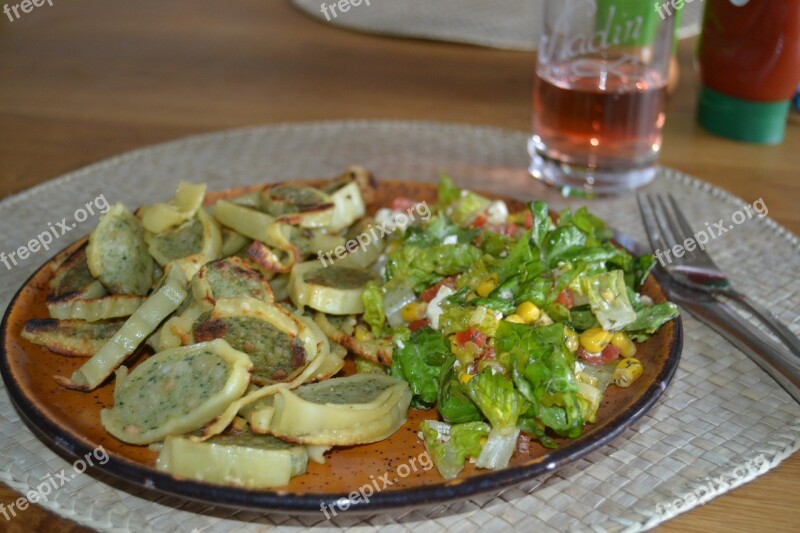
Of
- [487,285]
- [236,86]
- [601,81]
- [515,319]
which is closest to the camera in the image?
[515,319]

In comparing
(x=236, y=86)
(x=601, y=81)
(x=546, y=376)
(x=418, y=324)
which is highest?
(x=601, y=81)

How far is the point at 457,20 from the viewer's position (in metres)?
3.96

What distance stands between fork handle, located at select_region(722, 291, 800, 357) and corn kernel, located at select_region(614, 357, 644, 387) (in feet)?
1.27

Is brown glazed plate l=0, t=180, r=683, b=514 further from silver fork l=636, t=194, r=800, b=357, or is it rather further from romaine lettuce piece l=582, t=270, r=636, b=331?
silver fork l=636, t=194, r=800, b=357

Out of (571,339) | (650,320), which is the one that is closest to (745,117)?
(650,320)

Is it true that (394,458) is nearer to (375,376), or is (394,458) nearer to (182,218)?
(375,376)

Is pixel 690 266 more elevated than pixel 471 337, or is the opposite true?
pixel 471 337

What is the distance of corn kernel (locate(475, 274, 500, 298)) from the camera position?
5.83 feet

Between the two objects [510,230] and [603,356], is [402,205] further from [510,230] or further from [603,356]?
[603,356]

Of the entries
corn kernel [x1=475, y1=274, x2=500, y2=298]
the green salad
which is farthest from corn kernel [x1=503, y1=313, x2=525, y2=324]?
corn kernel [x1=475, y1=274, x2=500, y2=298]

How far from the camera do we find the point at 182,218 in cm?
194

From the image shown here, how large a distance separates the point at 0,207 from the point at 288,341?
1288mm

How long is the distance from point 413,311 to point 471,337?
0.72ft

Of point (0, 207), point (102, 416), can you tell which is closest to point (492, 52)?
point (0, 207)
